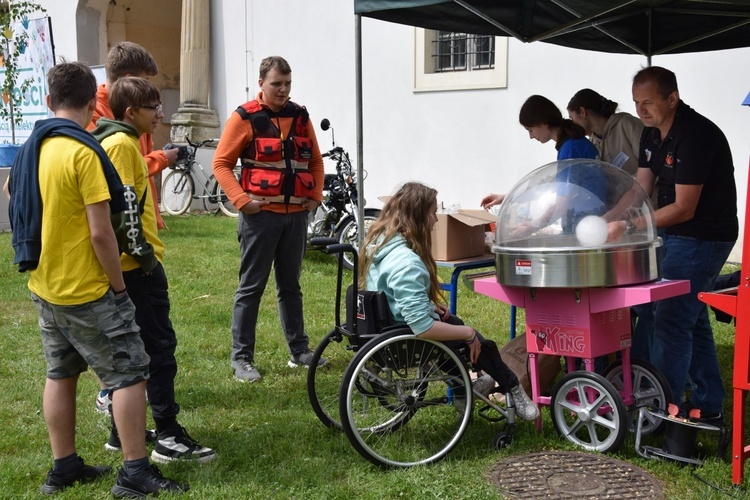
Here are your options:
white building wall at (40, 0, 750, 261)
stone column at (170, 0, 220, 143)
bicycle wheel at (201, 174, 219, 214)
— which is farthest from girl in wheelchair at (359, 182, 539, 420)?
stone column at (170, 0, 220, 143)

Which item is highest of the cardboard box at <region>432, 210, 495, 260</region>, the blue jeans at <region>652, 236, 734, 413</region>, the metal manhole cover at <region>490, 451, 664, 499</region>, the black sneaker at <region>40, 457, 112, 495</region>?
the cardboard box at <region>432, 210, 495, 260</region>

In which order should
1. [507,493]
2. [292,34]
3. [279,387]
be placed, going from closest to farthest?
1. [507,493]
2. [279,387]
3. [292,34]

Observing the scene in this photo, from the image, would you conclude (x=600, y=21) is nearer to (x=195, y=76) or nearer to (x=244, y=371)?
(x=244, y=371)

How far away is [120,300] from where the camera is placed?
346 cm

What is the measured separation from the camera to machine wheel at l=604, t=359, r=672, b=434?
4.09 metres

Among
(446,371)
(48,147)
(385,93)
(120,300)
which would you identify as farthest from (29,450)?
(385,93)

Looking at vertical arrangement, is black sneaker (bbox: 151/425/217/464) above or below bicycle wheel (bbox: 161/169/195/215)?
below

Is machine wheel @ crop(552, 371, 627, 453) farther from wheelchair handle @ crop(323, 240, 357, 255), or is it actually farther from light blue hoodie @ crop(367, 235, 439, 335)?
wheelchair handle @ crop(323, 240, 357, 255)

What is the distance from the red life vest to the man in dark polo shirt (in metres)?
2.10

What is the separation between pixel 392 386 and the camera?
403cm

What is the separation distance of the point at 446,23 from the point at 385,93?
257 inches

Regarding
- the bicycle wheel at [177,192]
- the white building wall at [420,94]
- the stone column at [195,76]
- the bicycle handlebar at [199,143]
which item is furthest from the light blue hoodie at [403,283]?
the stone column at [195,76]

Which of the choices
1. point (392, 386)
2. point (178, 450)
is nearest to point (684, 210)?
point (392, 386)

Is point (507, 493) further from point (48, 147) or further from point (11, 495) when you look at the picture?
point (48, 147)
